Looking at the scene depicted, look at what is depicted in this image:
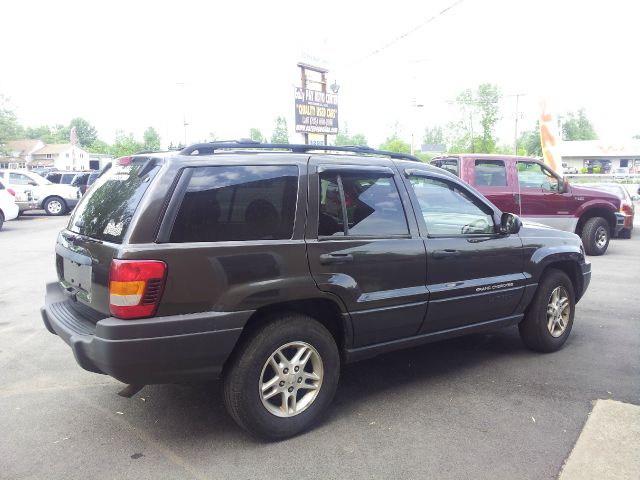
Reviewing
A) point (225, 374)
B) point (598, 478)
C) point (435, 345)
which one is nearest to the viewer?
point (598, 478)

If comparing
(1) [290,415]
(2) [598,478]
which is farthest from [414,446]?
(2) [598,478]

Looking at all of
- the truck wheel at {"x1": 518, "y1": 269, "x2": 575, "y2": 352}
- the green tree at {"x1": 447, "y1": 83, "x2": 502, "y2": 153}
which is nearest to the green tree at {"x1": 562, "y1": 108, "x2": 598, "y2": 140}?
the green tree at {"x1": 447, "y1": 83, "x2": 502, "y2": 153}

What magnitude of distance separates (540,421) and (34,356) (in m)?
4.24

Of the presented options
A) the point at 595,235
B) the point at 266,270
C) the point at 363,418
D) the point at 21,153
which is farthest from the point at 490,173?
the point at 21,153

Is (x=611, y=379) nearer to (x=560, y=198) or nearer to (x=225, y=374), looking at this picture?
(x=225, y=374)

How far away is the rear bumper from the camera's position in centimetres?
299

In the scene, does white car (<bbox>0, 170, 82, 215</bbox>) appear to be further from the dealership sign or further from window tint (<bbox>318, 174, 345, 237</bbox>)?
window tint (<bbox>318, 174, 345, 237</bbox>)

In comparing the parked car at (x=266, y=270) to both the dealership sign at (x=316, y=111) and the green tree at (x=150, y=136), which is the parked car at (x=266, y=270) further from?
the green tree at (x=150, y=136)

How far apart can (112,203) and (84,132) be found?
533 feet

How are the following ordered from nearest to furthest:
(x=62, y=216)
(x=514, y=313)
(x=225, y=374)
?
(x=225, y=374)
(x=514, y=313)
(x=62, y=216)

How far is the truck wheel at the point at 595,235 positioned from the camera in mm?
11086

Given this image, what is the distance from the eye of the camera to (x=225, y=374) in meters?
3.34

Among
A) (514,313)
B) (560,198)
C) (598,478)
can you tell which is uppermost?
(560,198)

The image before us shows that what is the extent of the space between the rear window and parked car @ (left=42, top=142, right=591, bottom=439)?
14mm
